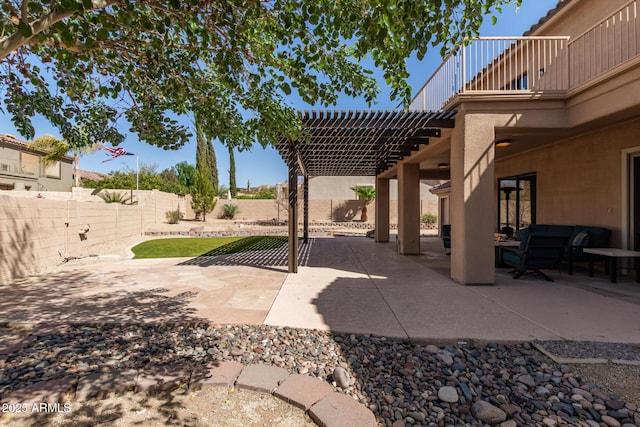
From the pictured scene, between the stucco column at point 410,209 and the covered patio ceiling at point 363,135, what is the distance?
66 cm

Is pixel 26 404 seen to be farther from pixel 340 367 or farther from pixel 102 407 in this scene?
pixel 340 367

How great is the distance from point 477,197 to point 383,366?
175 inches

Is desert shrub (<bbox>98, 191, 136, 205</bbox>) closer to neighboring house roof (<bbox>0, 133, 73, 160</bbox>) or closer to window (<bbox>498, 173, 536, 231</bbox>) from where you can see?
neighboring house roof (<bbox>0, 133, 73, 160</bbox>)

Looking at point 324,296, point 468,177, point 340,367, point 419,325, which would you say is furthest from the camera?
point 468,177

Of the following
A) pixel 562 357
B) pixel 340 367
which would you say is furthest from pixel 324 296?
pixel 562 357

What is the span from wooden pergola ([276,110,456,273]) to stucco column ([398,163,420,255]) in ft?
2.15

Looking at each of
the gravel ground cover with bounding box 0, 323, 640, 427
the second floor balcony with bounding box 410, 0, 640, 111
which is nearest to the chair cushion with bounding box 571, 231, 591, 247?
the second floor balcony with bounding box 410, 0, 640, 111

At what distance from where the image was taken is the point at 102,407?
2.65 metres

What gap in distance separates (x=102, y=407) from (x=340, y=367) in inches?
81.6

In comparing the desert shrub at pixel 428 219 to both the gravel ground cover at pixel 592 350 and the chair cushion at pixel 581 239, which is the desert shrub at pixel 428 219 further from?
the gravel ground cover at pixel 592 350

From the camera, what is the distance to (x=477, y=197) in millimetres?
6461

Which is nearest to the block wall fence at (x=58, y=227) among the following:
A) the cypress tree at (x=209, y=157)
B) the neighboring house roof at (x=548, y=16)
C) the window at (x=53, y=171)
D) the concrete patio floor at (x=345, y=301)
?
the concrete patio floor at (x=345, y=301)

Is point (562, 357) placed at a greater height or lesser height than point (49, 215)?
lesser

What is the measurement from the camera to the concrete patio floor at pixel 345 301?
4.23m
